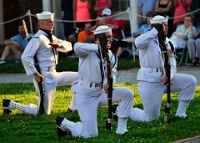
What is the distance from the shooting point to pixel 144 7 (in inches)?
933

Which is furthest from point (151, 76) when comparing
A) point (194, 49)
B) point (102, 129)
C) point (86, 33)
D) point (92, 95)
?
point (86, 33)

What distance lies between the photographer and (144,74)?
1370 centimetres

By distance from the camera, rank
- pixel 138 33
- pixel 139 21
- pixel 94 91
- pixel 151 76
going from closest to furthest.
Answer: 1. pixel 94 91
2. pixel 151 76
3. pixel 138 33
4. pixel 139 21

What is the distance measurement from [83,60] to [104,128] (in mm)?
1364

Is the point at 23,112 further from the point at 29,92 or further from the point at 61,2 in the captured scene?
the point at 61,2

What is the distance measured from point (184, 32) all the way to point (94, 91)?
984cm

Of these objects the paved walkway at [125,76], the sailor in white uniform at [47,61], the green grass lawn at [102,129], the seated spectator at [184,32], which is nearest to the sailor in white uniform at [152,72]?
the green grass lawn at [102,129]

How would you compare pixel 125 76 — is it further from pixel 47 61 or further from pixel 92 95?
pixel 92 95

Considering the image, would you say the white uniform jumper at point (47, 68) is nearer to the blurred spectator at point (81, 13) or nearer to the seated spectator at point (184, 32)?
the seated spectator at point (184, 32)

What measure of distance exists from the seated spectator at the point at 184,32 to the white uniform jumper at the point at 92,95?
374 inches

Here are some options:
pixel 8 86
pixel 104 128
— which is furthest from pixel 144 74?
pixel 8 86

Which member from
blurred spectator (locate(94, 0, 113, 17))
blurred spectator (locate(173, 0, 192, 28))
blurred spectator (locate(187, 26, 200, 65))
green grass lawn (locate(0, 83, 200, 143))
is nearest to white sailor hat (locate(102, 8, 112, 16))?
blurred spectator (locate(94, 0, 113, 17))

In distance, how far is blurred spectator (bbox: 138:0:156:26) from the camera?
23.6 meters

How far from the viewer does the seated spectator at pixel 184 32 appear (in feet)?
71.4
